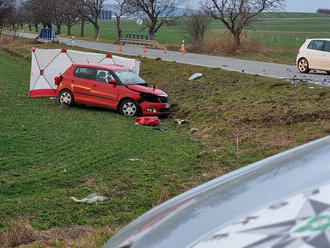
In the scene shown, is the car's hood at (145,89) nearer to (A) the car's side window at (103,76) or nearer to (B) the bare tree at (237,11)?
(A) the car's side window at (103,76)

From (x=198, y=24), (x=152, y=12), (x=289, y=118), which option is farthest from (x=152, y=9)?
(x=289, y=118)

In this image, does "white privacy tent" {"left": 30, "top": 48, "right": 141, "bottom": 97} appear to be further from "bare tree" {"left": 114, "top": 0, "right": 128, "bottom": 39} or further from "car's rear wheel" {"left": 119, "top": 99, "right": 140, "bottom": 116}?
"bare tree" {"left": 114, "top": 0, "right": 128, "bottom": 39}

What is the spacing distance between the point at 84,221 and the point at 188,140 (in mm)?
7625

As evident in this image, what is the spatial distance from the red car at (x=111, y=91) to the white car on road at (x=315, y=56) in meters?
8.08

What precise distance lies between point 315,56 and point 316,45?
68 centimetres

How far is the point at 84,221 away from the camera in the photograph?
743cm

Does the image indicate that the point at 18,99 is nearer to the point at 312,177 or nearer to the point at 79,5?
the point at 312,177

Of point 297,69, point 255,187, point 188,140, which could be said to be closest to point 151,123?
point 188,140

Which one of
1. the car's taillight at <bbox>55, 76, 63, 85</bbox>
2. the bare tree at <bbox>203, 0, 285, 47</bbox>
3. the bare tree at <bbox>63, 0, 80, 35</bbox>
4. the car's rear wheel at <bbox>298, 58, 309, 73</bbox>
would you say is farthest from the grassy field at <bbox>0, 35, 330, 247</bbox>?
the bare tree at <bbox>63, 0, 80, 35</bbox>

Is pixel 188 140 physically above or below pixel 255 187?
below

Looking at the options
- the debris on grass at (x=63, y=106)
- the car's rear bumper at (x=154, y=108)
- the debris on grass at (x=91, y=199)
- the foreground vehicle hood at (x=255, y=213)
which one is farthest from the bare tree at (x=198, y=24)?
the foreground vehicle hood at (x=255, y=213)

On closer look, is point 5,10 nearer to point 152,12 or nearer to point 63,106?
point 152,12

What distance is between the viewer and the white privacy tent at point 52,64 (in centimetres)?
2270

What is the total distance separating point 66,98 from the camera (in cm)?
2108
